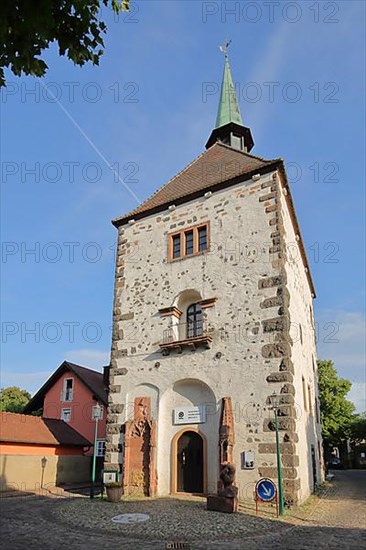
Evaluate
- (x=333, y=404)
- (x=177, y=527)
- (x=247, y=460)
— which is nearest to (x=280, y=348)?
(x=247, y=460)

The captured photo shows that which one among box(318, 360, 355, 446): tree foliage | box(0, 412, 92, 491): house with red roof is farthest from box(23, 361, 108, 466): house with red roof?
box(318, 360, 355, 446): tree foliage

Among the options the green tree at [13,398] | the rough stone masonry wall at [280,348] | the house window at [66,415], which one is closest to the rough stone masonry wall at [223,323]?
the rough stone masonry wall at [280,348]

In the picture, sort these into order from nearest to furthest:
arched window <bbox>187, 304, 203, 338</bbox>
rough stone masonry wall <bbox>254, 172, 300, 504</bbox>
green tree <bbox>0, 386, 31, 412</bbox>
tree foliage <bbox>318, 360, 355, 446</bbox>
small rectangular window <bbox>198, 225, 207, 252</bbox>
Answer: rough stone masonry wall <bbox>254, 172, 300, 504</bbox>
arched window <bbox>187, 304, 203, 338</bbox>
small rectangular window <bbox>198, 225, 207, 252</bbox>
tree foliage <bbox>318, 360, 355, 446</bbox>
green tree <bbox>0, 386, 31, 412</bbox>

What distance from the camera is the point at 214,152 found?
65.4 feet

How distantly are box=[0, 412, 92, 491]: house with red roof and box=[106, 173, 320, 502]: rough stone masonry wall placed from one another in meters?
4.64

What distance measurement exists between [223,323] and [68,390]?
17099mm

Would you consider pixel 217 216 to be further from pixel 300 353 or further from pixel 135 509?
pixel 135 509

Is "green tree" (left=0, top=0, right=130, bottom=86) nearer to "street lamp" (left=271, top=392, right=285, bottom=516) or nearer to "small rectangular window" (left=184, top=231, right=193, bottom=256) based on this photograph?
"street lamp" (left=271, top=392, right=285, bottom=516)

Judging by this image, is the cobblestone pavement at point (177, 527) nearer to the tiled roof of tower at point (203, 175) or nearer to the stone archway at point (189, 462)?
the stone archway at point (189, 462)

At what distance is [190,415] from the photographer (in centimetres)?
1418

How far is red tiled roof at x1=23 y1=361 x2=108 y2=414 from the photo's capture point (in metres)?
26.7

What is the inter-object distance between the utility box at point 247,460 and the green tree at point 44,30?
36.2 ft

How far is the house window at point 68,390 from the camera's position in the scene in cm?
2776

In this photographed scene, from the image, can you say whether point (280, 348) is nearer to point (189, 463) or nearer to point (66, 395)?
point (189, 463)
